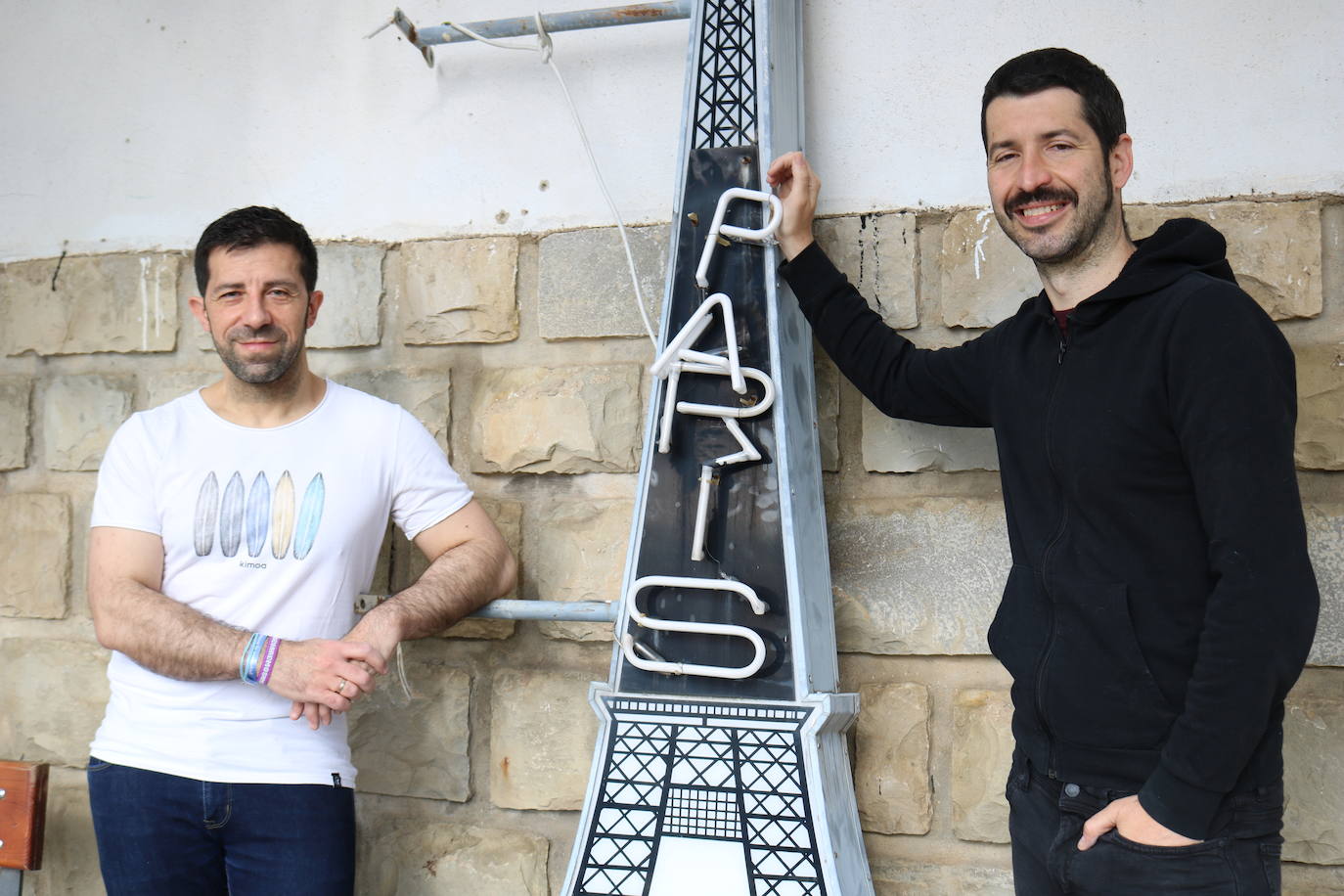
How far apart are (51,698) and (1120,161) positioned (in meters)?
2.12

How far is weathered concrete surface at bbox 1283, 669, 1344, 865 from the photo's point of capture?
1687 millimetres

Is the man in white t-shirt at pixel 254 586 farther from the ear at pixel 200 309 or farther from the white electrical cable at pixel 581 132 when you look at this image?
the white electrical cable at pixel 581 132

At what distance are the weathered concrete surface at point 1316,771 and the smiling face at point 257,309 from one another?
1.60 meters

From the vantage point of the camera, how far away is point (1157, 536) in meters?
1.32

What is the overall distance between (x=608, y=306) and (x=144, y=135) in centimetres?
105

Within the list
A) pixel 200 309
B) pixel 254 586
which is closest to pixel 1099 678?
pixel 254 586

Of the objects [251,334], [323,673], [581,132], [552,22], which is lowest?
[323,673]

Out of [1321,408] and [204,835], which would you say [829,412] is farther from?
[204,835]

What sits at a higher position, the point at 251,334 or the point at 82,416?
the point at 251,334

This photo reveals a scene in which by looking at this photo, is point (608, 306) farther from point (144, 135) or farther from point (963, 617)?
point (144, 135)

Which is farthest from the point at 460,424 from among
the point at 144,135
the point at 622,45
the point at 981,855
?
the point at 981,855

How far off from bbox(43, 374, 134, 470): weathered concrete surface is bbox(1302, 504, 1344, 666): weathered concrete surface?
2085mm

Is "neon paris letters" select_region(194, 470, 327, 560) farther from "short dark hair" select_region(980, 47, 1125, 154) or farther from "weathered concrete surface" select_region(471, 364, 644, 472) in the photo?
"short dark hair" select_region(980, 47, 1125, 154)

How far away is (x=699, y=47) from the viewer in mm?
1883
